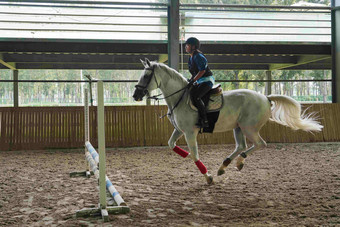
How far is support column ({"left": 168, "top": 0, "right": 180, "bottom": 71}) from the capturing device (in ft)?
45.8

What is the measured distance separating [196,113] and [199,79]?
64cm

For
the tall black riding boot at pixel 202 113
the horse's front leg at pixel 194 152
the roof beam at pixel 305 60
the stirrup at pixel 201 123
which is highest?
the roof beam at pixel 305 60

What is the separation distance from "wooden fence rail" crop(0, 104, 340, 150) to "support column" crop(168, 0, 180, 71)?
190 centimetres

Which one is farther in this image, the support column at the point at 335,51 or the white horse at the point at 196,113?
the support column at the point at 335,51

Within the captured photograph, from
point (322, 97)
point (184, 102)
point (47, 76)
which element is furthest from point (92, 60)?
point (322, 97)

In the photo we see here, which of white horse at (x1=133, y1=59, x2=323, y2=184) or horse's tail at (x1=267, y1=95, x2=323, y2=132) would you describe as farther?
horse's tail at (x1=267, y1=95, x2=323, y2=132)

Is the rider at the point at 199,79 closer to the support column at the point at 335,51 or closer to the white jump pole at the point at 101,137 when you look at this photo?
the white jump pole at the point at 101,137

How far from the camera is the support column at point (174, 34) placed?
13969 millimetres

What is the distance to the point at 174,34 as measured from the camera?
46.0ft

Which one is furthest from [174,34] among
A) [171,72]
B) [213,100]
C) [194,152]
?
[194,152]

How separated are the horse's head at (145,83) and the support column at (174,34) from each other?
7.34 meters

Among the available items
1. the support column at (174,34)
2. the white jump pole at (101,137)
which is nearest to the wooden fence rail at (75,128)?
the support column at (174,34)

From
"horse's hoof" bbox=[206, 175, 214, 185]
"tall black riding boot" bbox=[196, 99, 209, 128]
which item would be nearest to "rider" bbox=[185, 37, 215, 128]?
"tall black riding boot" bbox=[196, 99, 209, 128]

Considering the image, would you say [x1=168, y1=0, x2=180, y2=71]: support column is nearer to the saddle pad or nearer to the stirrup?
the saddle pad
